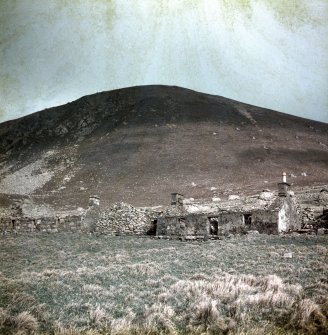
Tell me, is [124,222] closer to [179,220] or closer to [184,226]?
[179,220]

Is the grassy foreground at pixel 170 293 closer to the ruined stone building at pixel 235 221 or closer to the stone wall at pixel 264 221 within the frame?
the stone wall at pixel 264 221

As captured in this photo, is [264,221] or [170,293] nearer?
[170,293]

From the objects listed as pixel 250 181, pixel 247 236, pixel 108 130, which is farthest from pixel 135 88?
pixel 247 236

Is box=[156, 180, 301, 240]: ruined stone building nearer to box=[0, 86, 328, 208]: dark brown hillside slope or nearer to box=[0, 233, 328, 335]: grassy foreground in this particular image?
box=[0, 233, 328, 335]: grassy foreground

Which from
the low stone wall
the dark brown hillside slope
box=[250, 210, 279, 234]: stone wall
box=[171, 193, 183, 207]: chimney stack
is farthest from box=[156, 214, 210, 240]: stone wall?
the dark brown hillside slope

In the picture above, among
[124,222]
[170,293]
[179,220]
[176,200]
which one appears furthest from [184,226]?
[170,293]

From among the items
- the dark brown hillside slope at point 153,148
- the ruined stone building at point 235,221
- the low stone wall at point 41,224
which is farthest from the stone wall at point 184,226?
the dark brown hillside slope at point 153,148
